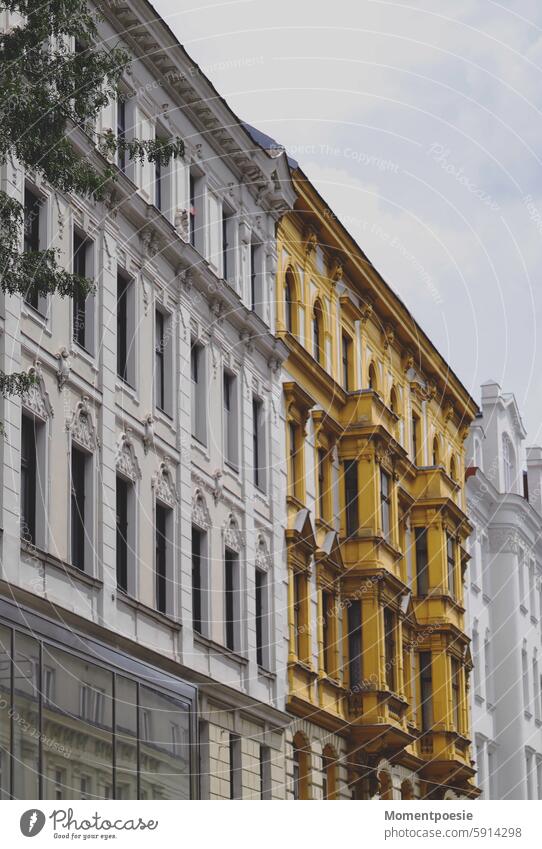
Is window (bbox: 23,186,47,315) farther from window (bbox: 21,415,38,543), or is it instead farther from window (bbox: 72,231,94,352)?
window (bbox: 21,415,38,543)

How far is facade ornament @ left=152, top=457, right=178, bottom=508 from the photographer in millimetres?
34688

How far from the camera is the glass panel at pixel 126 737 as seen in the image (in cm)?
3039

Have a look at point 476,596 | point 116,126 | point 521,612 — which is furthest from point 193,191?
point 521,612

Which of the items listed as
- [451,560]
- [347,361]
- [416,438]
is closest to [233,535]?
[347,361]

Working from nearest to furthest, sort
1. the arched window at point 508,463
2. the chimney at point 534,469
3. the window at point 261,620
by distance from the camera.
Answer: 1. the window at point 261,620
2. the arched window at point 508,463
3. the chimney at point 534,469

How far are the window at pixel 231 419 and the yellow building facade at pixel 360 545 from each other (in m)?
3.12

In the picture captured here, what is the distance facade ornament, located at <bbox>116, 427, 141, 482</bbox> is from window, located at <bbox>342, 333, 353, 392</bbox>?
15429 mm

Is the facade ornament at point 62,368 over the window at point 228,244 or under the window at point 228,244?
under

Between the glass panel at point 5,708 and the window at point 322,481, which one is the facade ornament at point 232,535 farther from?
the glass panel at point 5,708

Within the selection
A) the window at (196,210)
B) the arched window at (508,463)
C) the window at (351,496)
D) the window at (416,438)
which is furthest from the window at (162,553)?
the arched window at (508,463)

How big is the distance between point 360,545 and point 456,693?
11035 mm

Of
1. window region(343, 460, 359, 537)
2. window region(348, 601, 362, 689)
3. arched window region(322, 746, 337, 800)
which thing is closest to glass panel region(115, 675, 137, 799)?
arched window region(322, 746, 337, 800)

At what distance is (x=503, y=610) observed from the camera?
67.3 m

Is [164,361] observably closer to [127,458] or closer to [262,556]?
[127,458]
